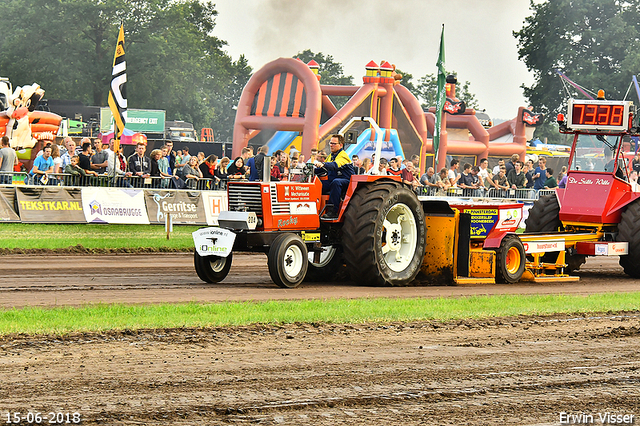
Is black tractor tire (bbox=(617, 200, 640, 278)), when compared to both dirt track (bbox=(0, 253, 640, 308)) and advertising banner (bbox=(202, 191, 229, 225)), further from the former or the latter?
advertising banner (bbox=(202, 191, 229, 225))

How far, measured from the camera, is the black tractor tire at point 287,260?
10.7 meters

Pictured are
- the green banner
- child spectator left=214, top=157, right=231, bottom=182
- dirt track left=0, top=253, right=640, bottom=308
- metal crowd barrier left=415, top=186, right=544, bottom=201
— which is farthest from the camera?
the green banner

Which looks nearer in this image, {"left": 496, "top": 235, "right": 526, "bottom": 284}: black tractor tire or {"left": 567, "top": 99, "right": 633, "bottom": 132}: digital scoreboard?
{"left": 496, "top": 235, "right": 526, "bottom": 284}: black tractor tire

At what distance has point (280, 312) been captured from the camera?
28.0 ft

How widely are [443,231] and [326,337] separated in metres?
5.04

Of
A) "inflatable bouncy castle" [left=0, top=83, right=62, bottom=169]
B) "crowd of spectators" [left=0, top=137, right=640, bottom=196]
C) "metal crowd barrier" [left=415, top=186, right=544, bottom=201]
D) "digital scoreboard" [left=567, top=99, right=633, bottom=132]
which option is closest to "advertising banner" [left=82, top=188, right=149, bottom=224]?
"crowd of spectators" [left=0, top=137, right=640, bottom=196]

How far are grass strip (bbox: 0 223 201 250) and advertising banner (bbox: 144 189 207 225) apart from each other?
31cm

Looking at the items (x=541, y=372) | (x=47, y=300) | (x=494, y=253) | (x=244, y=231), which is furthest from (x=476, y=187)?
(x=541, y=372)

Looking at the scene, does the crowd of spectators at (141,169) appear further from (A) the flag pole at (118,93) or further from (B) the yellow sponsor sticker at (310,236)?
(B) the yellow sponsor sticker at (310,236)

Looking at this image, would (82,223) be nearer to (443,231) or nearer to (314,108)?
(443,231)

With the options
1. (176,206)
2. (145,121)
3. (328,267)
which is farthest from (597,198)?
(145,121)

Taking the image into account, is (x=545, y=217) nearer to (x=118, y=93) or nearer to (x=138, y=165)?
(x=138, y=165)

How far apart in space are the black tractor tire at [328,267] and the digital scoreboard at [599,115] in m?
4.74

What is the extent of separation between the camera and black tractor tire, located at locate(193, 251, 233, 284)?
1124 centimetres
